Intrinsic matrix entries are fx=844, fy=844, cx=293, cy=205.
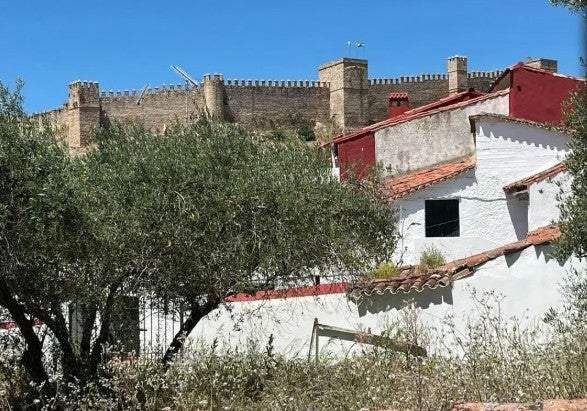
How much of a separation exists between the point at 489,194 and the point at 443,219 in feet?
3.80

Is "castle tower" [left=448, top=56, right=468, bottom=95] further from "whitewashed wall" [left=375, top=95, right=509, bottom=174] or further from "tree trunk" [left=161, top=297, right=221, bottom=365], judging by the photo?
"tree trunk" [left=161, top=297, right=221, bottom=365]

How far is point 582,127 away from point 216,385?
3716 millimetres

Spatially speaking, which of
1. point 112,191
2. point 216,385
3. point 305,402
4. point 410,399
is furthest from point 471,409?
point 112,191

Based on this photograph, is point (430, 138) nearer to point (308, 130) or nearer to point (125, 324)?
point (125, 324)

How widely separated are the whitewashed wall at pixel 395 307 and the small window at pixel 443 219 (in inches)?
250

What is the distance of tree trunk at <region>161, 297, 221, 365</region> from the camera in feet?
27.0

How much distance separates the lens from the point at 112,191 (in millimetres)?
7586

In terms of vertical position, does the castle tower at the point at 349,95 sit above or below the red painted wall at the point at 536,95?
above

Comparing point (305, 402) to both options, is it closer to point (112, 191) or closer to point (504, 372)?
point (504, 372)

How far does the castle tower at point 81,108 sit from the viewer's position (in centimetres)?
5772

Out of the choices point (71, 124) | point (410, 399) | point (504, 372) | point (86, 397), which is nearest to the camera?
point (410, 399)

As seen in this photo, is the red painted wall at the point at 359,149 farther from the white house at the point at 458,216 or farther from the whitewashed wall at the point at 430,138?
the whitewashed wall at the point at 430,138

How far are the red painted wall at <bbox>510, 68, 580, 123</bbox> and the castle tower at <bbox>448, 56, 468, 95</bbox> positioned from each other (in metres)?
42.3

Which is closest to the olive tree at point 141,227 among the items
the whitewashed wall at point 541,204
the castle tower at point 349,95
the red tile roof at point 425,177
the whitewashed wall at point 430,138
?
the red tile roof at point 425,177
